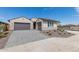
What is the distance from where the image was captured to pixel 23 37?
3.15 m

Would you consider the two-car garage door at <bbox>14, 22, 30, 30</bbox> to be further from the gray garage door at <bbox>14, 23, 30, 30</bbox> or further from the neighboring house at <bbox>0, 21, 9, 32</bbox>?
the neighboring house at <bbox>0, 21, 9, 32</bbox>

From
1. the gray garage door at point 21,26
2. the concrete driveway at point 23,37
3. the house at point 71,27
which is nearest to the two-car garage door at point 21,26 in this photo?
the gray garage door at point 21,26

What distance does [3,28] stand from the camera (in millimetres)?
3127

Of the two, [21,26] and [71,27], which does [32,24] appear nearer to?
[21,26]

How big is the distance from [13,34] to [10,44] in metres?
0.27

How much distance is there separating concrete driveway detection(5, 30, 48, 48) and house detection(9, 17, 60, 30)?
13 centimetres

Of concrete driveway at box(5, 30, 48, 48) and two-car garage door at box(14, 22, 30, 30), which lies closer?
concrete driveway at box(5, 30, 48, 48)

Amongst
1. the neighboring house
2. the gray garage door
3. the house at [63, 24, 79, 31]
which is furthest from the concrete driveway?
the house at [63, 24, 79, 31]

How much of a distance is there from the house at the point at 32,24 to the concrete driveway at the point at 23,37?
13 centimetres

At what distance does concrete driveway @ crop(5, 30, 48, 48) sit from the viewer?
3068 millimetres
